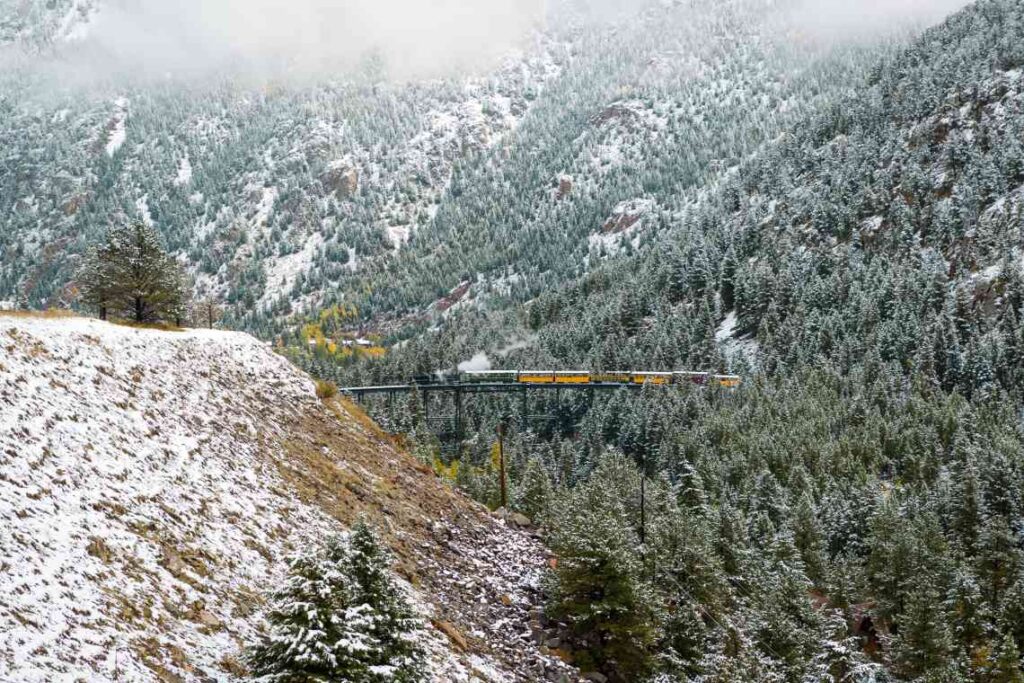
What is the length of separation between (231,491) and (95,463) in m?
4.86

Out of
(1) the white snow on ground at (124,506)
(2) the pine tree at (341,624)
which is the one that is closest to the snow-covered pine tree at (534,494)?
(1) the white snow on ground at (124,506)

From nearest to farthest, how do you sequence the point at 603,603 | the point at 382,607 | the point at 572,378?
the point at 382,607
the point at 603,603
the point at 572,378

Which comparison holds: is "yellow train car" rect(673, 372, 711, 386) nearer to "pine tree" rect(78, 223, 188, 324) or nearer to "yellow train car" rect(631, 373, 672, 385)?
"yellow train car" rect(631, 373, 672, 385)

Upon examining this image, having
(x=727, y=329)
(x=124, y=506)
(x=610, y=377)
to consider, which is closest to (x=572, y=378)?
(x=610, y=377)

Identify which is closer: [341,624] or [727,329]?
[341,624]

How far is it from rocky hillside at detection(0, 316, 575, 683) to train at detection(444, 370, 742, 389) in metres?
98.8

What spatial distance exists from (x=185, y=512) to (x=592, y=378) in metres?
124

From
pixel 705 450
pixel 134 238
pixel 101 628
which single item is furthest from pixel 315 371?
pixel 101 628

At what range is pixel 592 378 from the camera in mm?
145625

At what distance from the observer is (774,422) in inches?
4126

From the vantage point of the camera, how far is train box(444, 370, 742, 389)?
138375mm

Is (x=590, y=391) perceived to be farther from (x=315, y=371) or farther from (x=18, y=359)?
(x=18, y=359)

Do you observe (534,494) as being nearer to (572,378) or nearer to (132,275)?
(132,275)

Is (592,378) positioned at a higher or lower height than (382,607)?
higher
